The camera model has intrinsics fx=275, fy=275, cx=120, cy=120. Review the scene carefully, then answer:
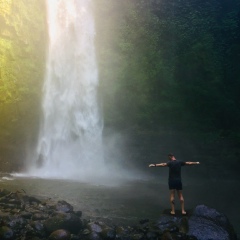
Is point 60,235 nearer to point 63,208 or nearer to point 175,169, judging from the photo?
point 63,208

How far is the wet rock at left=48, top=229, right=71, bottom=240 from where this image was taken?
22.4ft

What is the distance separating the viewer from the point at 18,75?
77.3 ft

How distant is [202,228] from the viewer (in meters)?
7.49

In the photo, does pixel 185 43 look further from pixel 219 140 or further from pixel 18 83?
pixel 18 83

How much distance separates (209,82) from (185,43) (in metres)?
3.88

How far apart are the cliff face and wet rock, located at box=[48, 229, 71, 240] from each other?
1686 cm

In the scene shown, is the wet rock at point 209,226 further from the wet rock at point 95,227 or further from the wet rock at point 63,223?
the wet rock at point 63,223

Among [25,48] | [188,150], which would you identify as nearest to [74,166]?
[188,150]

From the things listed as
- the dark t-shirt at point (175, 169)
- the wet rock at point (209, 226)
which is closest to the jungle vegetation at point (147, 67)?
the dark t-shirt at point (175, 169)

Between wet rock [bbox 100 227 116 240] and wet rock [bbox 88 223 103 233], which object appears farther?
wet rock [bbox 88 223 103 233]

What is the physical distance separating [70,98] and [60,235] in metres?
16.8

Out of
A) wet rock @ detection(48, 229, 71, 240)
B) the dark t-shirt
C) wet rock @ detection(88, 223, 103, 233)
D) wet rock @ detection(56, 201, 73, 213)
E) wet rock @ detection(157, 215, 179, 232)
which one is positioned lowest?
wet rock @ detection(48, 229, 71, 240)

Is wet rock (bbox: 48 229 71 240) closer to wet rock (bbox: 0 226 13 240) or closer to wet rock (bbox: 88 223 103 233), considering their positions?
wet rock (bbox: 88 223 103 233)

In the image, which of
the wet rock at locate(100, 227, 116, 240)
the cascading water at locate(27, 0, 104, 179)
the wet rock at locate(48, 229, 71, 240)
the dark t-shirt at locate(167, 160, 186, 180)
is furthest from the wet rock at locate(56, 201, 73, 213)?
the cascading water at locate(27, 0, 104, 179)
